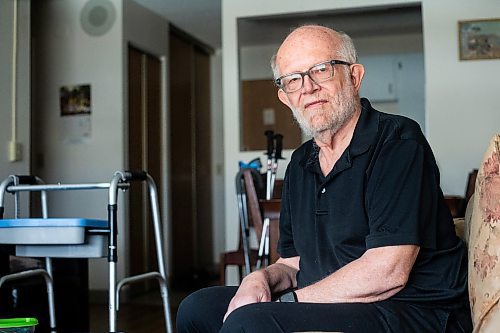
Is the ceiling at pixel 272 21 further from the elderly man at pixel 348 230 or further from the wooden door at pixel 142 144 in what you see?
the elderly man at pixel 348 230

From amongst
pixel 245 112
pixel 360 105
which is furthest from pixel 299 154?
pixel 245 112

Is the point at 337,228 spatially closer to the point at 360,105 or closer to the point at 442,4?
the point at 360,105

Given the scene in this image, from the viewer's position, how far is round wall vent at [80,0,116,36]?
542 cm

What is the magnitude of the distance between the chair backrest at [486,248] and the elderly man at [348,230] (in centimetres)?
6

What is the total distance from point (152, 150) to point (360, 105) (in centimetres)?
442

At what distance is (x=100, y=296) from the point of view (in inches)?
209

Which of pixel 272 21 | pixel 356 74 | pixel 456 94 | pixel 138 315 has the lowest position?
pixel 138 315

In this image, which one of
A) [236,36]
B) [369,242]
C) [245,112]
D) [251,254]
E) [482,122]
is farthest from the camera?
[245,112]

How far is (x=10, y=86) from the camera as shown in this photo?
430 cm

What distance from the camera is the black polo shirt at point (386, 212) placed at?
143 cm

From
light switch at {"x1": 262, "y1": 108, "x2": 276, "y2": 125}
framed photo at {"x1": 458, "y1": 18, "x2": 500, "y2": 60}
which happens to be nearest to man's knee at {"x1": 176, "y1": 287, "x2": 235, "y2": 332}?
framed photo at {"x1": 458, "y1": 18, "x2": 500, "y2": 60}

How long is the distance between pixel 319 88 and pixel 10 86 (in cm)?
317

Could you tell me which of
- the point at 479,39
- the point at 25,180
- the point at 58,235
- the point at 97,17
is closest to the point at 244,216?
the point at 25,180

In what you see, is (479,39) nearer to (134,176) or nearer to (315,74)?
(134,176)
